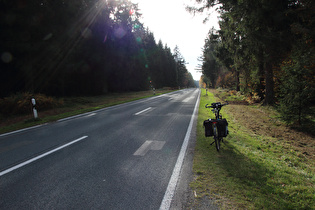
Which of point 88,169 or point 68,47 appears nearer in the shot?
point 88,169

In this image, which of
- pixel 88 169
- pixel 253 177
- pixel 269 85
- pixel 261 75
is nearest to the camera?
pixel 253 177

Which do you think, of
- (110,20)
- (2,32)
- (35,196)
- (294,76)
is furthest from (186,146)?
(110,20)

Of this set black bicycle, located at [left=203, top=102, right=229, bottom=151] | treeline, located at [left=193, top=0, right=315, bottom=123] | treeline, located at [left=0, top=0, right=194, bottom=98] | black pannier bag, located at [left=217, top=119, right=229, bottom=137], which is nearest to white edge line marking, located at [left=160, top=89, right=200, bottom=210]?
black bicycle, located at [left=203, top=102, right=229, bottom=151]

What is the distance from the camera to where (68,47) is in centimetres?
1781

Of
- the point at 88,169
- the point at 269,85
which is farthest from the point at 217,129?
the point at 269,85

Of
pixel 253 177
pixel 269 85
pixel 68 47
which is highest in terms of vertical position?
pixel 68 47

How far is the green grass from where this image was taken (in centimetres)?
249

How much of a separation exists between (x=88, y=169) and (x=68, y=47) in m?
18.2

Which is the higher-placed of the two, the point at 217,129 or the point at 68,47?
the point at 68,47

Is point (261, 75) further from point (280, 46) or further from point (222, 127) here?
point (222, 127)

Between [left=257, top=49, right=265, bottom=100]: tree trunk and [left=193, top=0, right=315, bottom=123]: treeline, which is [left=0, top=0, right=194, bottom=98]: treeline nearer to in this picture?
[left=193, top=0, right=315, bottom=123]: treeline

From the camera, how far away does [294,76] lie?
23.2 feet

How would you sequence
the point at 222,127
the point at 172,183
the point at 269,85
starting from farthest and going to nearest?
1. the point at 269,85
2. the point at 222,127
3. the point at 172,183

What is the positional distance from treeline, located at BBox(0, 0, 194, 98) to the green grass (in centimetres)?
1630
